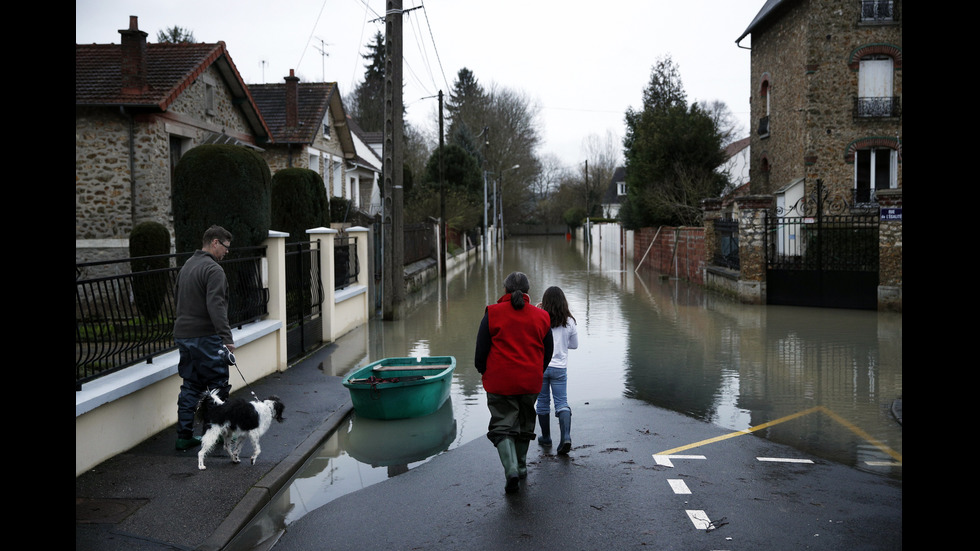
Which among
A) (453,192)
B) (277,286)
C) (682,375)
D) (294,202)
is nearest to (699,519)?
(682,375)

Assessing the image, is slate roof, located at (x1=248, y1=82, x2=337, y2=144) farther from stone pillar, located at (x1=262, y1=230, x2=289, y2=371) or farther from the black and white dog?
the black and white dog

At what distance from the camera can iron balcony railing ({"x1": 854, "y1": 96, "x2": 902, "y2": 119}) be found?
25734 millimetres

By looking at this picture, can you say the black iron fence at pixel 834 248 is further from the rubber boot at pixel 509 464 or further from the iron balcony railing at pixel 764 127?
the rubber boot at pixel 509 464

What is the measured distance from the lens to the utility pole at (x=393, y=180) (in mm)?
17078

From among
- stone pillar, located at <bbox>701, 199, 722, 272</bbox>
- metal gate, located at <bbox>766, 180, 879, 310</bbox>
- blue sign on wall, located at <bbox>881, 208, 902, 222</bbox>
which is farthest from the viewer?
stone pillar, located at <bbox>701, 199, 722, 272</bbox>

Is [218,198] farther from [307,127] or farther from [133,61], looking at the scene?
[307,127]

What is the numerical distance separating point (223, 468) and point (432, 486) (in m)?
1.62

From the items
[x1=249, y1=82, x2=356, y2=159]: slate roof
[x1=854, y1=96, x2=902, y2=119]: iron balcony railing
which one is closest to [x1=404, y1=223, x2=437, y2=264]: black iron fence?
[x1=249, y1=82, x2=356, y2=159]: slate roof

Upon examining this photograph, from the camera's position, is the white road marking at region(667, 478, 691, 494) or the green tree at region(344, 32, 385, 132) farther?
the green tree at region(344, 32, 385, 132)

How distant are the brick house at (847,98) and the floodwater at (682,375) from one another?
7.74 metres

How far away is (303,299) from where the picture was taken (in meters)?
13.0

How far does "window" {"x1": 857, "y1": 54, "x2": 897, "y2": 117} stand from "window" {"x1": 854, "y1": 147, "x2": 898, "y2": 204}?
1199 millimetres
